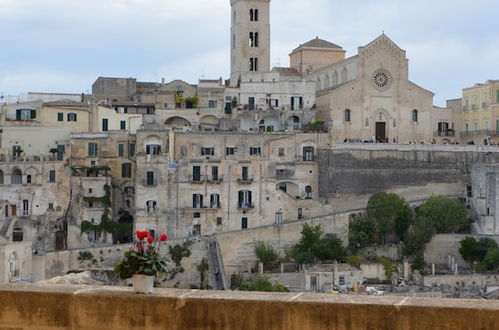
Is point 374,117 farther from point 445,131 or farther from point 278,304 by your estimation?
point 278,304

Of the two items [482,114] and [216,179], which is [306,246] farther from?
[482,114]

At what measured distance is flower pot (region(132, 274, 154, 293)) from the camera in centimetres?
669

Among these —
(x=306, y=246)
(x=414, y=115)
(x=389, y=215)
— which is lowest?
(x=306, y=246)

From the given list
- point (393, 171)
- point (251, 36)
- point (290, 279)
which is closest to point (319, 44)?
point (251, 36)

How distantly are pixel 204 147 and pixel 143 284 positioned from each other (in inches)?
1724

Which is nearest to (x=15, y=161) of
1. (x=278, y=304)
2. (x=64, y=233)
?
(x=64, y=233)

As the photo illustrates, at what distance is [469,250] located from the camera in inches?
1816

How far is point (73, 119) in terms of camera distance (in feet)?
178

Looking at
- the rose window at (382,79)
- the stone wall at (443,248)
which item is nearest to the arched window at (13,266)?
the stone wall at (443,248)

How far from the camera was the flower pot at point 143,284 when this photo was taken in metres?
6.69

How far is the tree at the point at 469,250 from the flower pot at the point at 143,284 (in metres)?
41.1

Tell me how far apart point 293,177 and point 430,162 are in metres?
8.23

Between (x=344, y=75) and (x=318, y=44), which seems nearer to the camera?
(x=344, y=75)

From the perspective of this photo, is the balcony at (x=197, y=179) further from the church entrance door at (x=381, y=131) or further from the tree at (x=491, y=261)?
the tree at (x=491, y=261)
